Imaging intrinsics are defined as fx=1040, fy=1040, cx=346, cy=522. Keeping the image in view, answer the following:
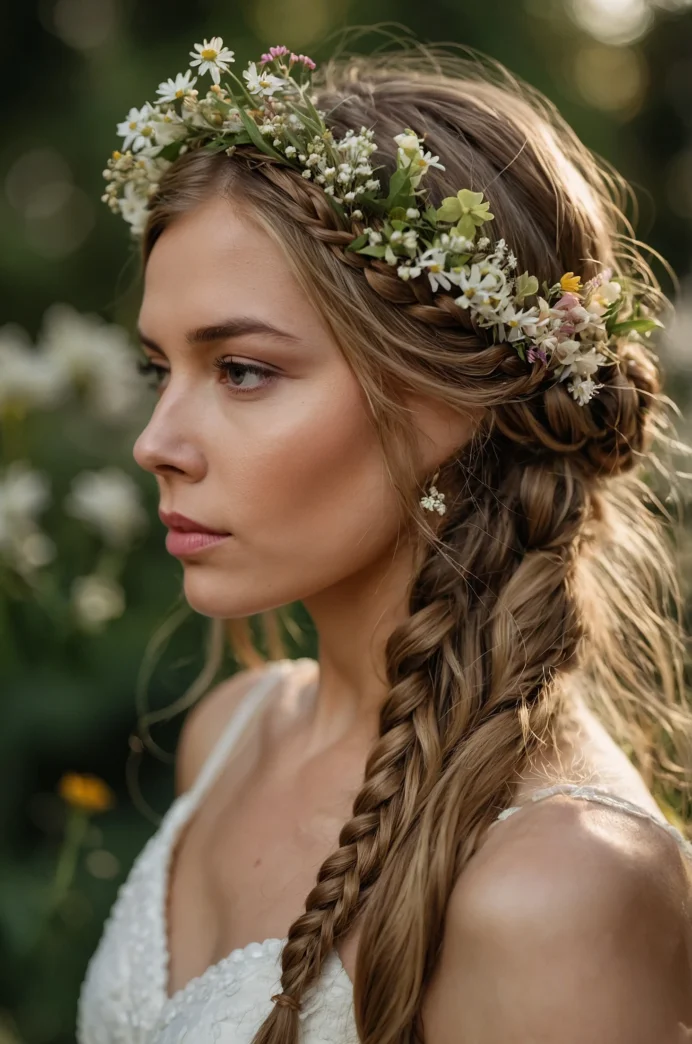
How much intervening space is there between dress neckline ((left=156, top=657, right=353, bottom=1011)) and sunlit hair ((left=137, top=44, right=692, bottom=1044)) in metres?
0.10

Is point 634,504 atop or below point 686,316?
below

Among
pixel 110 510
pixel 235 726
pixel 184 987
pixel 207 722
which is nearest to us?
pixel 184 987

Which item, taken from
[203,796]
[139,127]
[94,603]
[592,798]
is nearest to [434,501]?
[592,798]

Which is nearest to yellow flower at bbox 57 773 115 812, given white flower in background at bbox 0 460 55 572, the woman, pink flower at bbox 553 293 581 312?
the woman

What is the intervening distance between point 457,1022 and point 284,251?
109 centimetres

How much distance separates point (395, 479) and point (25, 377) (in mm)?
1258

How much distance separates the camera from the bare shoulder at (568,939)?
120 cm

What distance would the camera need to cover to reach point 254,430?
1573 millimetres

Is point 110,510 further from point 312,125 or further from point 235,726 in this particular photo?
point 312,125

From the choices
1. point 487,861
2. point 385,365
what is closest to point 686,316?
point 385,365

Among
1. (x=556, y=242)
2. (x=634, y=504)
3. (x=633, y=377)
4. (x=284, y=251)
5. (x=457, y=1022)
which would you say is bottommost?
(x=457, y=1022)

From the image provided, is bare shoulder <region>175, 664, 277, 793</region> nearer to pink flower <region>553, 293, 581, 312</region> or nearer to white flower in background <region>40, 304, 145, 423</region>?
white flower in background <region>40, 304, 145, 423</region>

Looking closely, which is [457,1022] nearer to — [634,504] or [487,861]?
[487,861]

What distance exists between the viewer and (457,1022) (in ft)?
4.26
